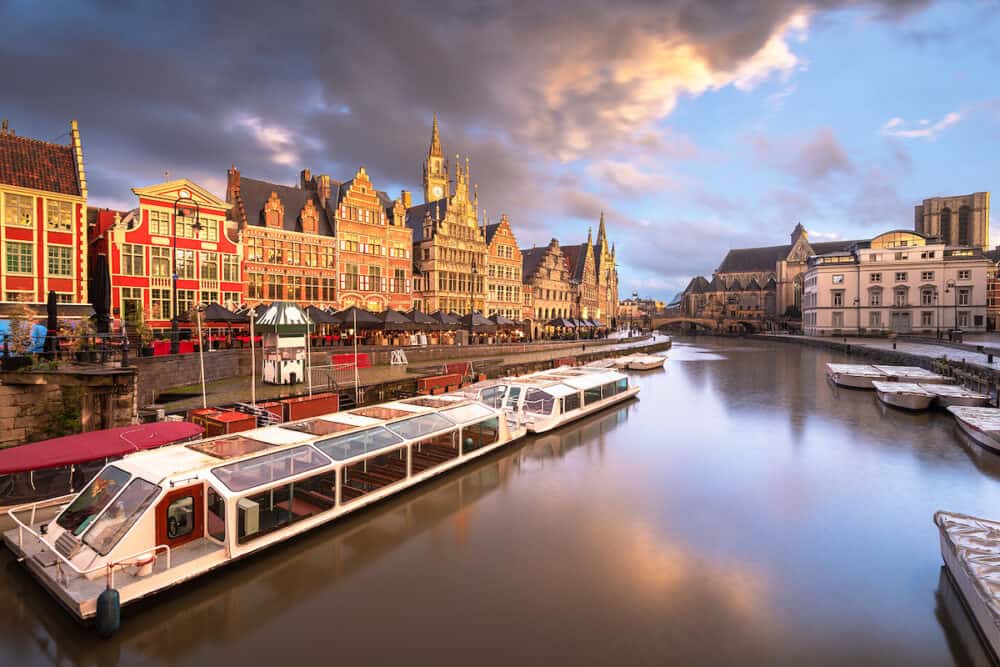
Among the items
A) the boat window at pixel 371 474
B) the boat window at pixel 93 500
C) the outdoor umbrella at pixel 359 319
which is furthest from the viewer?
the outdoor umbrella at pixel 359 319

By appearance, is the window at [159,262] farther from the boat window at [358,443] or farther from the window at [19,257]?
the boat window at [358,443]

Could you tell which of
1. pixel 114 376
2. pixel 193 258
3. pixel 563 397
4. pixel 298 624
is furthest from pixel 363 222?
pixel 298 624

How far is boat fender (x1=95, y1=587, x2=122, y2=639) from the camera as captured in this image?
7.62m

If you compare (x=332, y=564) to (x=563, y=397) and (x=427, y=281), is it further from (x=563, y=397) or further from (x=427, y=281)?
(x=427, y=281)

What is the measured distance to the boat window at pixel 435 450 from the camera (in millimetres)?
15930

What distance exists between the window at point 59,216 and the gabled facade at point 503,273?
134 ft

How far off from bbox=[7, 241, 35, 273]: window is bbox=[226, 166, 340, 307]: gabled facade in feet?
41.2

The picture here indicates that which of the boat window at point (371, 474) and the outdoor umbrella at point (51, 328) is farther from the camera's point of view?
the outdoor umbrella at point (51, 328)

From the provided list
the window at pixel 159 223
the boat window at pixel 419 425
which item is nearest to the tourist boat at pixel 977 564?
the boat window at pixel 419 425

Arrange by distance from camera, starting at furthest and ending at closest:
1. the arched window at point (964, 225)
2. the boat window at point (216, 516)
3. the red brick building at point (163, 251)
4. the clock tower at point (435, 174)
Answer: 1. the arched window at point (964, 225)
2. the clock tower at point (435, 174)
3. the red brick building at point (163, 251)
4. the boat window at point (216, 516)

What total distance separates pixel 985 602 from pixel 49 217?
39.6 metres

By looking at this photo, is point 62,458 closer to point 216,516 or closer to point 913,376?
point 216,516

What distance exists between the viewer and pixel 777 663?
7535 mm

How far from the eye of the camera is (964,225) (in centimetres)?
11088
